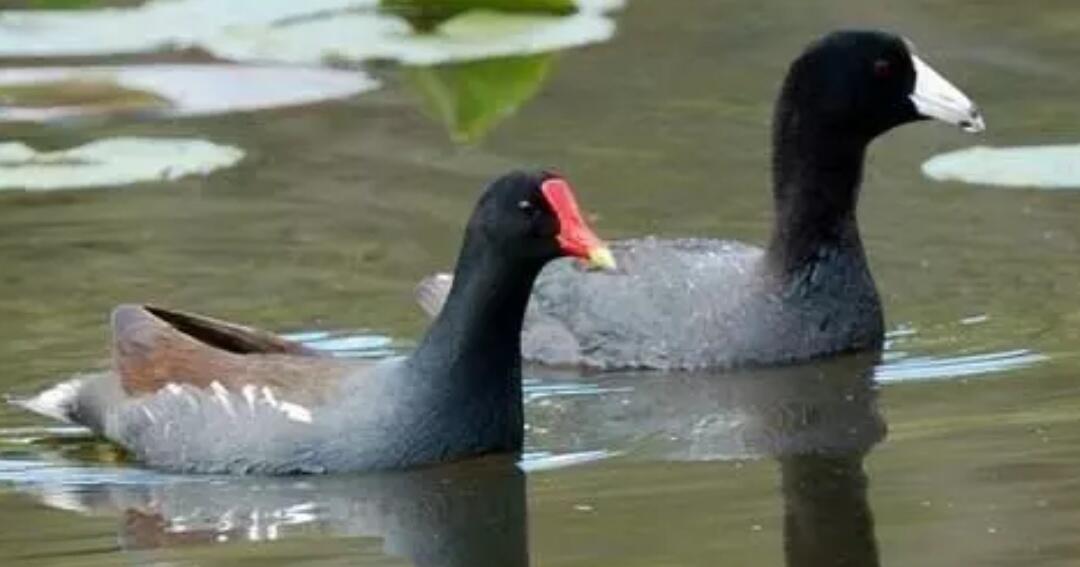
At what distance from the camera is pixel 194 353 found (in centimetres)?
1081

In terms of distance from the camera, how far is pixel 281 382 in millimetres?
10500

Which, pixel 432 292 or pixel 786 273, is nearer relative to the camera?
pixel 786 273

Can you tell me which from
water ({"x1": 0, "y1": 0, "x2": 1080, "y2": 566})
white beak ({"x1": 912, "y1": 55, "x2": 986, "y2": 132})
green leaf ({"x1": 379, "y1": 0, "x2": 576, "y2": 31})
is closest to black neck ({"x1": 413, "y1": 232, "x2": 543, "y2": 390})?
water ({"x1": 0, "y1": 0, "x2": 1080, "y2": 566})

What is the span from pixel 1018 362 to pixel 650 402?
107cm

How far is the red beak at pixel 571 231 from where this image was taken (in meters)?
10.3

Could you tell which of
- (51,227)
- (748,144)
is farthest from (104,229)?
(748,144)

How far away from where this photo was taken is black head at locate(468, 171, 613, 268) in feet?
33.8

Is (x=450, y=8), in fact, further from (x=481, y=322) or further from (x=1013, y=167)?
(x=481, y=322)

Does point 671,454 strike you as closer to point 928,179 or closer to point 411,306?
point 411,306

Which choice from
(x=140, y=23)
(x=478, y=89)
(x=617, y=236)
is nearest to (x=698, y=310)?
(x=617, y=236)

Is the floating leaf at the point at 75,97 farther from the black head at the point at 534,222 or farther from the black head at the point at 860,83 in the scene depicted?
the black head at the point at 534,222

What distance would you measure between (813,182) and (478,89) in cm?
364

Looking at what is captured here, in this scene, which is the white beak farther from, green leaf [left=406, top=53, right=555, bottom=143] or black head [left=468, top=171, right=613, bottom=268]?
green leaf [left=406, top=53, right=555, bottom=143]

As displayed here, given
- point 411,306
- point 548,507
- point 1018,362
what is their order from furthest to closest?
point 411,306, point 1018,362, point 548,507
